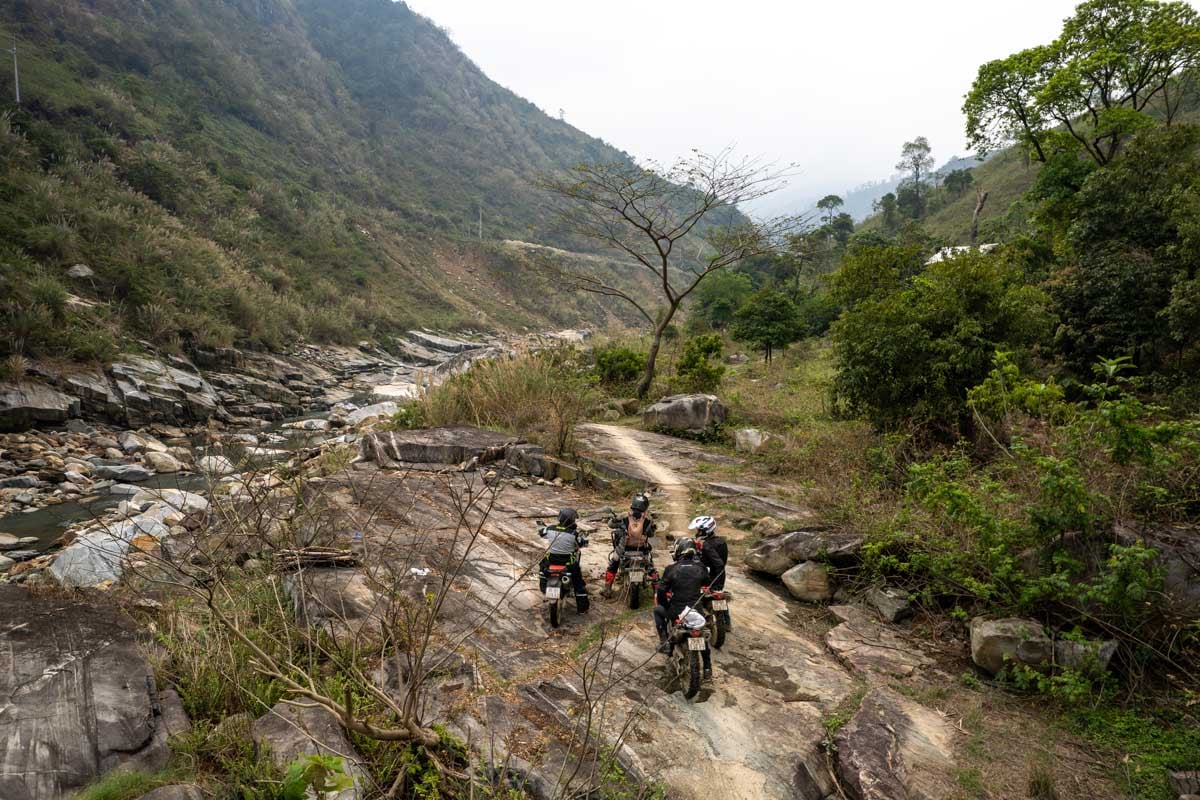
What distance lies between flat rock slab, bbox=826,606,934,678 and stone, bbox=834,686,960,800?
46 centimetres

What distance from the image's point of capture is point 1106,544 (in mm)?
4297

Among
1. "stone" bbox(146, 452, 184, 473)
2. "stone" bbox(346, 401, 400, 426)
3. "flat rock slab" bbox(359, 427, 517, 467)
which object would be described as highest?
"flat rock slab" bbox(359, 427, 517, 467)

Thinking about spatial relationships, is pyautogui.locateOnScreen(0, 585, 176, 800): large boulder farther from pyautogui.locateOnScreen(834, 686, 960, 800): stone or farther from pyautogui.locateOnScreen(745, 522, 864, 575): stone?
pyautogui.locateOnScreen(745, 522, 864, 575): stone

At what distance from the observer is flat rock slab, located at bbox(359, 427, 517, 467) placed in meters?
9.88

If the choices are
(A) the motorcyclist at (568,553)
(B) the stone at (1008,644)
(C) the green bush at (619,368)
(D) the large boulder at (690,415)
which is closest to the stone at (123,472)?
(C) the green bush at (619,368)

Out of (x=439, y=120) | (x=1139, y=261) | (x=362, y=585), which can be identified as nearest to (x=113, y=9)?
(x=439, y=120)

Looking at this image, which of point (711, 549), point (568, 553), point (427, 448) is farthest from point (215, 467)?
point (711, 549)

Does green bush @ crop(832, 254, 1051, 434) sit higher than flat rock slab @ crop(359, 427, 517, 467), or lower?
higher

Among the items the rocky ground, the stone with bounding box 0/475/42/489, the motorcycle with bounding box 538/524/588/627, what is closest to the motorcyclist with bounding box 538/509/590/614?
the motorcycle with bounding box 538/524/588/627

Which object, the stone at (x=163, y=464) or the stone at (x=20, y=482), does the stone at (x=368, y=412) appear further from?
the stone at (x=20, y=482)

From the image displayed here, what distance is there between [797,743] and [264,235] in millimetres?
41213

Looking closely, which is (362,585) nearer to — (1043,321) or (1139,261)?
(1043,321)

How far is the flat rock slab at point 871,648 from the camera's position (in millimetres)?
4785

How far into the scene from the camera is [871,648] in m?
5.05
